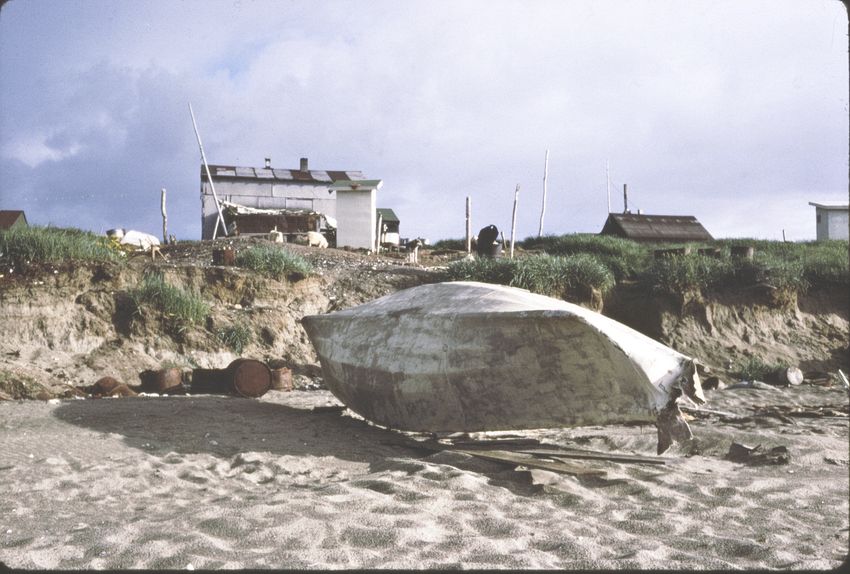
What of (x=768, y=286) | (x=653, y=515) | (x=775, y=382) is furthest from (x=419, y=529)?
(x=768, y=286)

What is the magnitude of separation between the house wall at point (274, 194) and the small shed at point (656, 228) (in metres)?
11.9

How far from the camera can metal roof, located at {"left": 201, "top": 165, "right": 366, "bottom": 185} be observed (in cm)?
2820

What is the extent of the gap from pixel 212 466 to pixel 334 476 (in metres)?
0.90

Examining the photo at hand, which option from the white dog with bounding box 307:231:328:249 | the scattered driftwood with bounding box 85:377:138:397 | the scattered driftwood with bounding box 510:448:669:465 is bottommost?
the scattered driftwood with bounding box 510:448:669:465

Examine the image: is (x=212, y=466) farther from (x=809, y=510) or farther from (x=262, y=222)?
(x=262, y=222)

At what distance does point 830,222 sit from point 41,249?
29087 millimetres

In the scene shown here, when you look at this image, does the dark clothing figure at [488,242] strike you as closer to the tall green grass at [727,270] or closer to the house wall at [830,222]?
the tall green grass at [727,270]

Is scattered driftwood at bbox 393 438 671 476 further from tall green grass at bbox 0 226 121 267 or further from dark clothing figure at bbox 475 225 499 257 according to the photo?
dark clothing figure at bbox 475 225 499 257

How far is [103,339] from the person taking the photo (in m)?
9.59

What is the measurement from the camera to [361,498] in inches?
153

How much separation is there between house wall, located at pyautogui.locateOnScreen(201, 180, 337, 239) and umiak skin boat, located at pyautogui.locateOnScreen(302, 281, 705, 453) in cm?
2349

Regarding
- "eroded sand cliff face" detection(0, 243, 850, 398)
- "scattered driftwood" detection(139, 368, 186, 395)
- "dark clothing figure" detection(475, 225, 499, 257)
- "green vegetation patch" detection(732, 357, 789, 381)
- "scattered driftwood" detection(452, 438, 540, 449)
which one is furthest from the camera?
"dark clothing figure" detection(475, 225, 499, 257)

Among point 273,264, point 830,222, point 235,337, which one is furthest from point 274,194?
point 830,222

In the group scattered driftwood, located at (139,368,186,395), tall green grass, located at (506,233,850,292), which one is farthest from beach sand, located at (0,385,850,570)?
tall green grass, located at (506,233,850,292)
